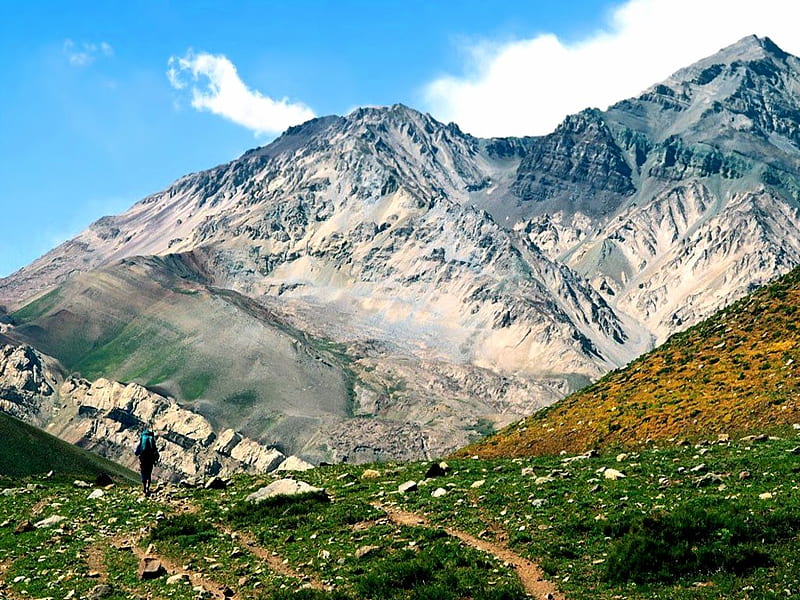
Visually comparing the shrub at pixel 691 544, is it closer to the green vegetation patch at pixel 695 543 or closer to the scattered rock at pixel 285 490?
the green vegetation patch at pixel 695 543

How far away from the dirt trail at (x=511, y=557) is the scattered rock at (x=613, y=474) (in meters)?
6.29

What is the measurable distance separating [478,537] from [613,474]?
659cm

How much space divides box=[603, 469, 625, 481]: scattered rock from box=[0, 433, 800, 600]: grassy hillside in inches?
10.5

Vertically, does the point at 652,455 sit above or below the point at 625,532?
above

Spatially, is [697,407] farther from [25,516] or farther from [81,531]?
[25,516]

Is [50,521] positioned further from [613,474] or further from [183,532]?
[613,474]

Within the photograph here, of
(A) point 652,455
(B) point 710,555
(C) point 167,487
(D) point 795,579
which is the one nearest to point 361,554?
(B) point 710,555

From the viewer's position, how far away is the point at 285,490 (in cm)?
3044

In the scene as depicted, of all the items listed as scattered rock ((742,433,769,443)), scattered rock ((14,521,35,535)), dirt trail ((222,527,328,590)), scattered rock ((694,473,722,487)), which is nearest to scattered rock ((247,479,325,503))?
dirt trail ((222,527,328,590))

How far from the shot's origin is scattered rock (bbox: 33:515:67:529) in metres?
29.7

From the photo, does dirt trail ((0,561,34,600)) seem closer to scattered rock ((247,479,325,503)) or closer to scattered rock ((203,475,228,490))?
scattered rock ((247,479,325,503))

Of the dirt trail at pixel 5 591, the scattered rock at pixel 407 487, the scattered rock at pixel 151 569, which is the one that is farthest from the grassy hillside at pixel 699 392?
the dirt trail at pixel 5 591

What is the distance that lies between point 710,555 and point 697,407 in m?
20.4

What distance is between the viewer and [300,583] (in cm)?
2108
